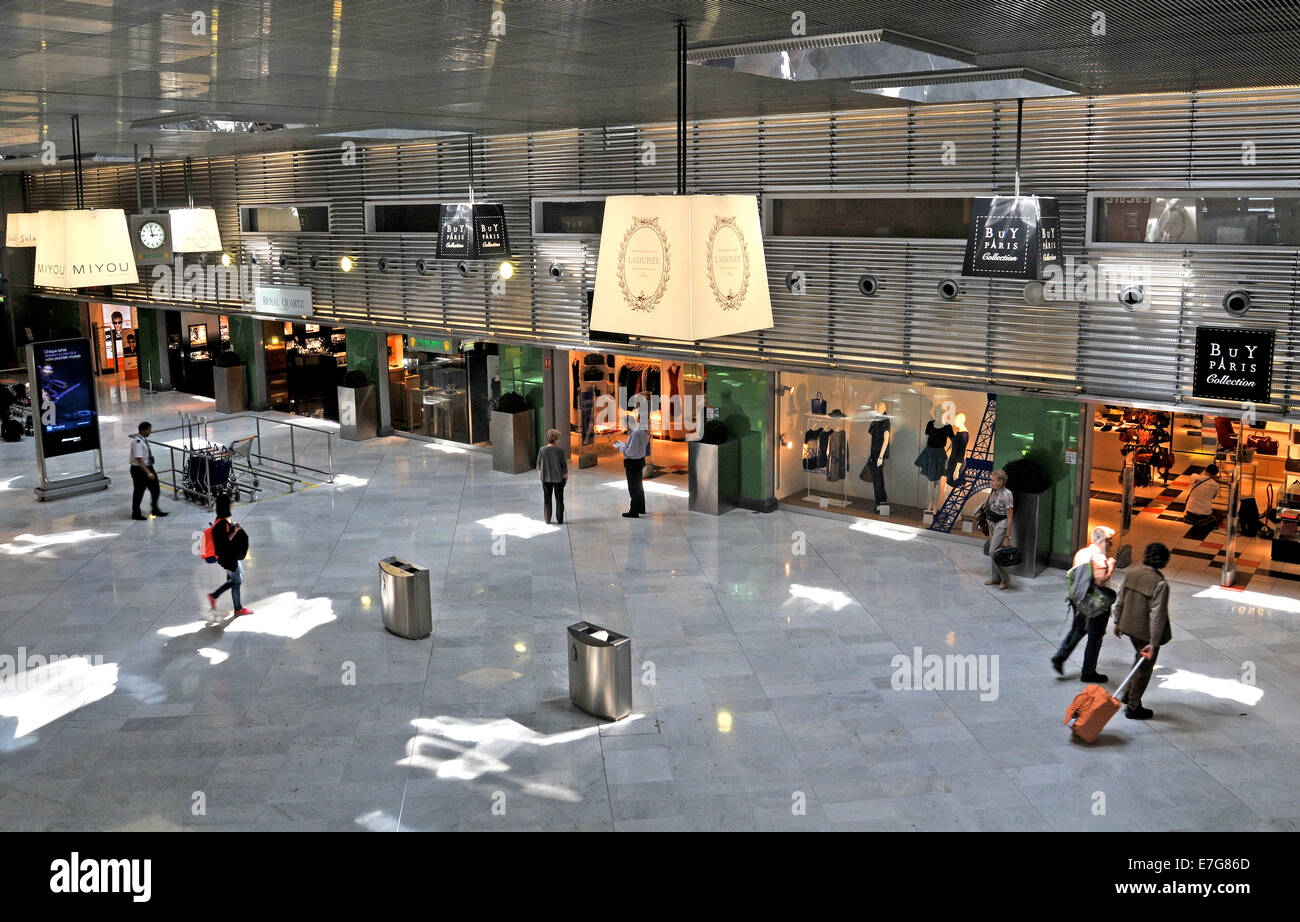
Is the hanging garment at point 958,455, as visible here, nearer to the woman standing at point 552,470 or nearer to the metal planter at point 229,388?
the woman standing at point 552,470

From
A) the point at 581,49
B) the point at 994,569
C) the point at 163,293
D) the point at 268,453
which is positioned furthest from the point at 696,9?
the point at 163,293

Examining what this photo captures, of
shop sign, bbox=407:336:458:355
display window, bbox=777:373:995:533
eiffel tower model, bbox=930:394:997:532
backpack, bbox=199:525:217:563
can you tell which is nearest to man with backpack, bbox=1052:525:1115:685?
eiffel tower model, bbox=930:394:997:532

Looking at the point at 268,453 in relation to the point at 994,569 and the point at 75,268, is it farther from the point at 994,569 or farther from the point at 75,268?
the point at 994,569

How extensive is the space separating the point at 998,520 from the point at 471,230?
8140 mm

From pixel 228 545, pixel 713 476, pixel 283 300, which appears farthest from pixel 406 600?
pixel 283 300

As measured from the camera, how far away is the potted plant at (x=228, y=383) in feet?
74.1

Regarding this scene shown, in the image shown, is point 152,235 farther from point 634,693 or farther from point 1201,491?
point 1201,491

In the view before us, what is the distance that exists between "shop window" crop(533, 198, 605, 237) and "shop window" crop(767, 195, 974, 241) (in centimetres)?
295

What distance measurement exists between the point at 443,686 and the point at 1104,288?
25.5 feet

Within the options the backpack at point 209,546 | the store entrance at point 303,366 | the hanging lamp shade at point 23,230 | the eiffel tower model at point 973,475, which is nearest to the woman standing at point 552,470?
the backpack at point 209,546

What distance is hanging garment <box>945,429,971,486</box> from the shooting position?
13.8 meters

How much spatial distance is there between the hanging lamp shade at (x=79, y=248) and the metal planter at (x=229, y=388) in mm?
12487
